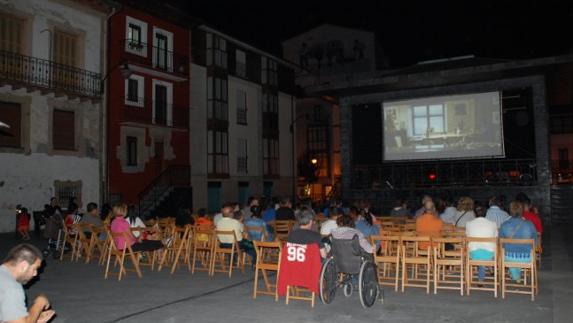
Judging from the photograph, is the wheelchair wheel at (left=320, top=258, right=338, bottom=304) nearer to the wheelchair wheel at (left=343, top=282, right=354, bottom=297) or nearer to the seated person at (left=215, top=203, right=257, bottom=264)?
the wheelchair wheel at (left=343, top=282, right=354, bottom=297)

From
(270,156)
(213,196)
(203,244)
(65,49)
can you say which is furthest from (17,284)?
(270,156)

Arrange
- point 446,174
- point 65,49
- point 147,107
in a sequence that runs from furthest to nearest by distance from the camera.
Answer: point 147,107 → point 446,174 → point 65,49

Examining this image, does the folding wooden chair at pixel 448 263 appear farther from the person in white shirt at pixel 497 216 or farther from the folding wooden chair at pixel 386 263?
the person in white shirt at pixel 497 216

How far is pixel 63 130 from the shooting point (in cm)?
2231

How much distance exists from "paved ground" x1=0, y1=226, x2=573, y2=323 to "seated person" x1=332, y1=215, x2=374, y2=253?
0.76 m

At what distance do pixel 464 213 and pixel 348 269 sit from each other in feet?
12.8

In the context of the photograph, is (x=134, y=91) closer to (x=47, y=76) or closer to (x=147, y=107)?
(x=147, y=107)

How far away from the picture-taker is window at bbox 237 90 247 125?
3472cm

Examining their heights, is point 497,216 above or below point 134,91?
below

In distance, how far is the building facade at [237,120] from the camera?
1219 inches

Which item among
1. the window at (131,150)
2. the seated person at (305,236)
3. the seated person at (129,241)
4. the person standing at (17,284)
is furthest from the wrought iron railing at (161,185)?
the person standing at (17,284)

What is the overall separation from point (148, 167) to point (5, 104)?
26.1 feet

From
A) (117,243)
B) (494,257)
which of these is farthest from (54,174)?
(494,257)

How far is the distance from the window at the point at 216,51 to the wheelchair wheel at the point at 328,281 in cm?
2578
